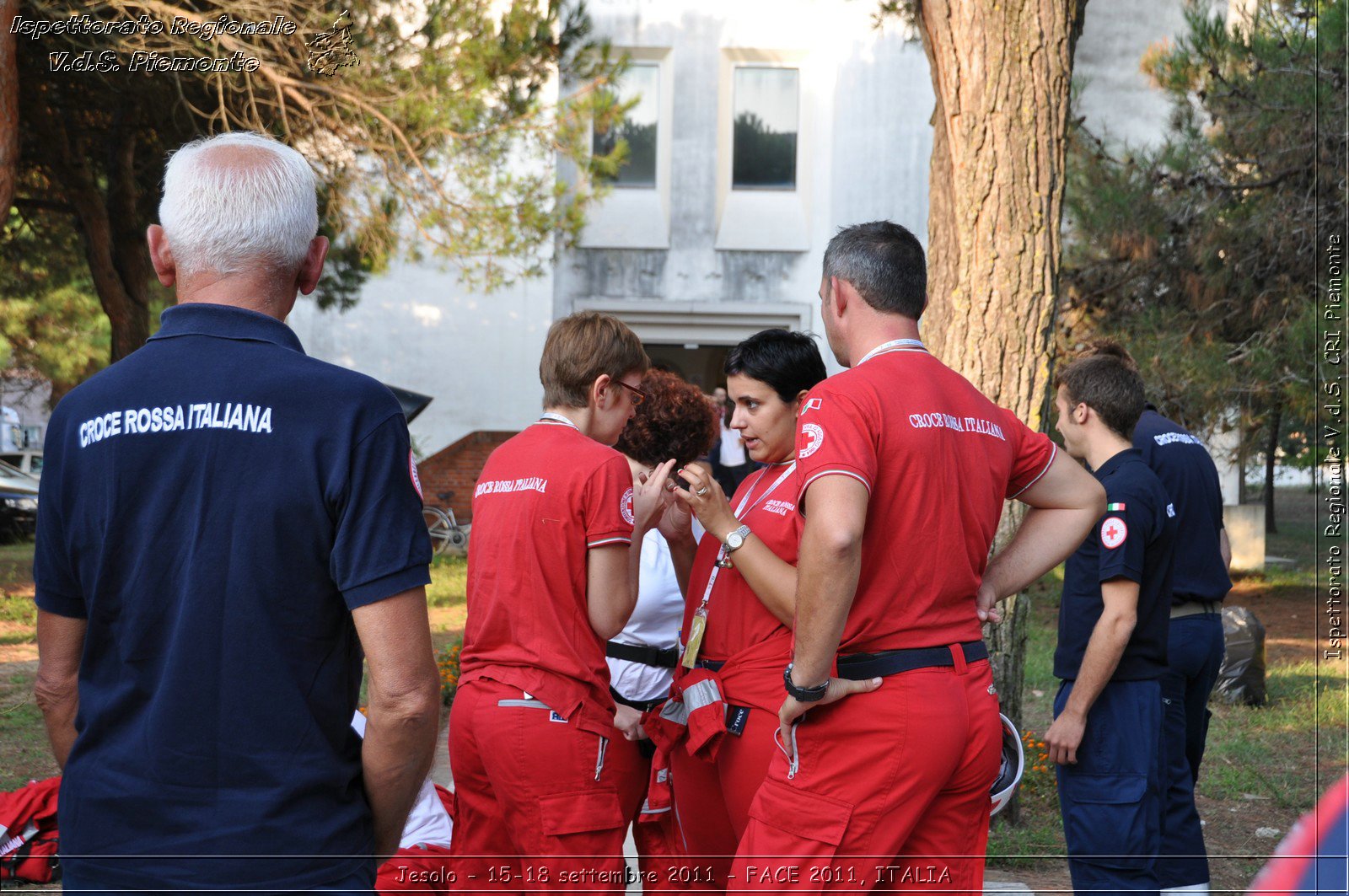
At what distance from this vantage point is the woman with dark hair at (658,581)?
3.62 m

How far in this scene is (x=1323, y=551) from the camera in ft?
59.2

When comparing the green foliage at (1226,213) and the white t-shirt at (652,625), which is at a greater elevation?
the green foliage at (1226,213)

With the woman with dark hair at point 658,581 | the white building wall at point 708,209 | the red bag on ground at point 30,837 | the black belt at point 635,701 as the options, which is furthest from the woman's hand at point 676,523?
the white building wall at point 708,209

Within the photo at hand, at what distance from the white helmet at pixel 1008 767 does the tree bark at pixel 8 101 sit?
709 centimetres

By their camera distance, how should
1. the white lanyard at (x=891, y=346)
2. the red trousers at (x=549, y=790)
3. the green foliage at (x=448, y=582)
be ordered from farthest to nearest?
the green foliage at (x=448, y=582) → the red trousers at (x=549, y=790) → the white lanyard at (x=891, y=346)

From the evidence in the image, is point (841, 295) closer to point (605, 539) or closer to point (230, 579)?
point (605, 539)

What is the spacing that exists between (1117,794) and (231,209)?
3263 mm

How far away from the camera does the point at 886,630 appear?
8.44 ft

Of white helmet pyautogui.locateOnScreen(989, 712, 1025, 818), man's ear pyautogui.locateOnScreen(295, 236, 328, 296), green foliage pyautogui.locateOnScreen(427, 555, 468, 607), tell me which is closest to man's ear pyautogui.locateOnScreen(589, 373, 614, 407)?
man's ear pyautogui.locateOnScreen(295, 236, 328, 296)

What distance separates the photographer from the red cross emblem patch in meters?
3.71

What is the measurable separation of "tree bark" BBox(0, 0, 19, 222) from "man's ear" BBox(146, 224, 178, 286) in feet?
20.5

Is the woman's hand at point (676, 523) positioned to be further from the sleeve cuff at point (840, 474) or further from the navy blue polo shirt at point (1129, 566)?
the navy blue polo shirt at point (1129, 566)

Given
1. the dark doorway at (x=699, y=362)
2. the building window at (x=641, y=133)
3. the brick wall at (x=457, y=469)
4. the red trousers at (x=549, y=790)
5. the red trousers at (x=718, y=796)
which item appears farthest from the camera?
the dark doorway at (x=699, y=362)

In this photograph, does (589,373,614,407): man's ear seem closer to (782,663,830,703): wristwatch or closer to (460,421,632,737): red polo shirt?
(460,421,632,737): red polo shirt
